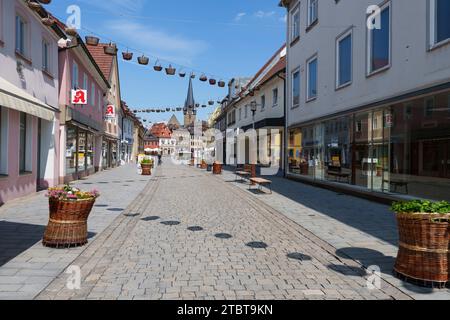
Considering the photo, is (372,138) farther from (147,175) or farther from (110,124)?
(110,124)

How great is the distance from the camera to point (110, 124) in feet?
108

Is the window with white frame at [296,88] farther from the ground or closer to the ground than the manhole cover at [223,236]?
farther from the ground

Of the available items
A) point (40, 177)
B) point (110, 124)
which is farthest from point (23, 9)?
point (110, 124)

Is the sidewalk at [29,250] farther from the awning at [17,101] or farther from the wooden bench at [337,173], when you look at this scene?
the wooden bench at [337,173]

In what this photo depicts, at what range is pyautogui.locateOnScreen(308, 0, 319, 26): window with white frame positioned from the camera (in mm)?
17723

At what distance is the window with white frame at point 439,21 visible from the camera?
30.6 ft

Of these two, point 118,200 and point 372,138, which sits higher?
point 372,138

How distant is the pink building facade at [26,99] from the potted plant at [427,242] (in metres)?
7.67

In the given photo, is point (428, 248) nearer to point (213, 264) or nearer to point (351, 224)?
point (213, 264)

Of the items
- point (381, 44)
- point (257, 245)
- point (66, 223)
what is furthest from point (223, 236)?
point (381, 44)

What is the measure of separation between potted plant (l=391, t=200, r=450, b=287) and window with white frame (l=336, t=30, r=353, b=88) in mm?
10410

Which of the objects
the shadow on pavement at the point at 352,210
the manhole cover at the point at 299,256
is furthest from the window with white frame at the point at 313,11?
the manhole cover at the point at 299,256
